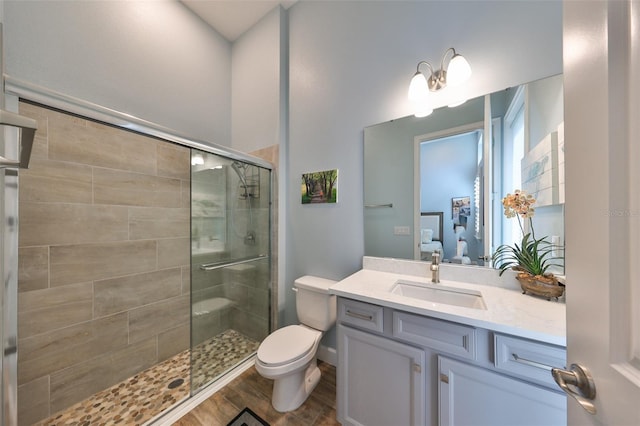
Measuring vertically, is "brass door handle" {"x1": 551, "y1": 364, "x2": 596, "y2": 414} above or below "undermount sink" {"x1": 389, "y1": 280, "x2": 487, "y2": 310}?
above

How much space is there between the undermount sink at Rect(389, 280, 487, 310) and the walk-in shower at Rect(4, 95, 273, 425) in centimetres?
129

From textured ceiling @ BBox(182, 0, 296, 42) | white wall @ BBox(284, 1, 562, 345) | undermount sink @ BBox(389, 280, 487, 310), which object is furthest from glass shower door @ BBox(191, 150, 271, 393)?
textured ceiling @ BBox(182, 0, 296, 42)

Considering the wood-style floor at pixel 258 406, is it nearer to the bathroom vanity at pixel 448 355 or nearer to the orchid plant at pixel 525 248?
the bathroom vanity at pixel 448 355

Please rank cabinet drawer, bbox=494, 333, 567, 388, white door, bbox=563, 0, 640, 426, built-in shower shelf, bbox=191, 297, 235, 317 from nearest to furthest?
1. white door, bbox=563, 0, 640, 426
2. cabinet drawer, bbox=494, 333, 567, 388
3. built-in shower shelf, bbox=191, 297, 235, 317

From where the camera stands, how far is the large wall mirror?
3.69 feet

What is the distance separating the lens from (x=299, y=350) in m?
1.40

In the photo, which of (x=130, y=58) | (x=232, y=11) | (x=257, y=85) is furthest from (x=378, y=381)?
(x=232, y=11)

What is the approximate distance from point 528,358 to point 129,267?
2.46 metres

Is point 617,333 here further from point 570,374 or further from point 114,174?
point 114,174

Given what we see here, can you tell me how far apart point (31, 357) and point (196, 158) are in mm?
1546

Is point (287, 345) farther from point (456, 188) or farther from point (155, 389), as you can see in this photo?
point (456, 188)

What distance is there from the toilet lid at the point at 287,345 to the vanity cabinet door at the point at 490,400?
80cm

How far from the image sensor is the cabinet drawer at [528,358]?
0.76 m

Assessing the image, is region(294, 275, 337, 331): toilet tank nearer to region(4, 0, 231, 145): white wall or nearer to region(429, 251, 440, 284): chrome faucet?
region(429, 251, 440, 284): chrome faucet
